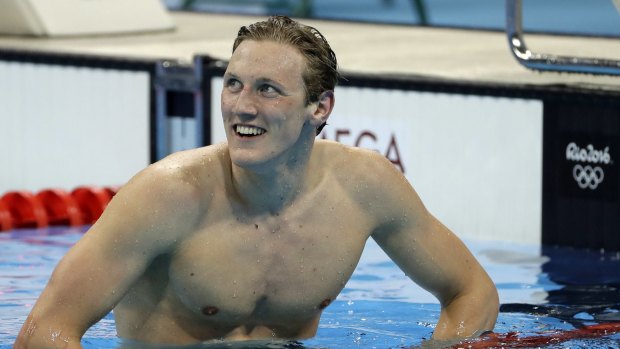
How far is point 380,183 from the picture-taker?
10.1ft

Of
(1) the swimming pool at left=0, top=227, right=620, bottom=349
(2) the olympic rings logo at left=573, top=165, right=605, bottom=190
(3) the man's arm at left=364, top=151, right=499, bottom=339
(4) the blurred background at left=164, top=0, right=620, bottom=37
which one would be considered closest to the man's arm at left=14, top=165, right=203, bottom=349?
(1) the swimming pool at left=0, top=227, right=620, bottom=349

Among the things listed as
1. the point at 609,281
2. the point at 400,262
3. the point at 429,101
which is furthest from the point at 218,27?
the point at 400,262

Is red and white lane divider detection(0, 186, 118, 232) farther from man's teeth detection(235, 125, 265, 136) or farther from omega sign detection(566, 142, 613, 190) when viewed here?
man's teeth detection(235, 125, 265, 136)

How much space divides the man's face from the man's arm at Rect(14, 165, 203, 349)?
19 centimetres

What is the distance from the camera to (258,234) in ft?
9.71

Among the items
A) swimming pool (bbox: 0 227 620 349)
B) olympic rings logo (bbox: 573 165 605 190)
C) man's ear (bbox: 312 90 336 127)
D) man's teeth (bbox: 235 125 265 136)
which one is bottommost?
swimming pool (bbox: 0 227 620 349)

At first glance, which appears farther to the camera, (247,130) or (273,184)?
(273,184)

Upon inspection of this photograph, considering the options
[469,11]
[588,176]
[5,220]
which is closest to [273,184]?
[588,176]

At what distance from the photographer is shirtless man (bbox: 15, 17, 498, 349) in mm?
2697

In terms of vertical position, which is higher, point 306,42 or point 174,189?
point 306,42

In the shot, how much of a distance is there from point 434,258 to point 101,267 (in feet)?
2.81

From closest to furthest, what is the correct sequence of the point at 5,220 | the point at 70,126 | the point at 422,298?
the point at 422,298 < the point at 5,220 < the point at 70,126

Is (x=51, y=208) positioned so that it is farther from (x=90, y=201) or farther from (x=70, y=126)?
(x=70, y=126)

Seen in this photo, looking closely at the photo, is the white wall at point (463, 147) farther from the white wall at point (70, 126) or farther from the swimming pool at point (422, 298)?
the white wall at point (70, 126)
